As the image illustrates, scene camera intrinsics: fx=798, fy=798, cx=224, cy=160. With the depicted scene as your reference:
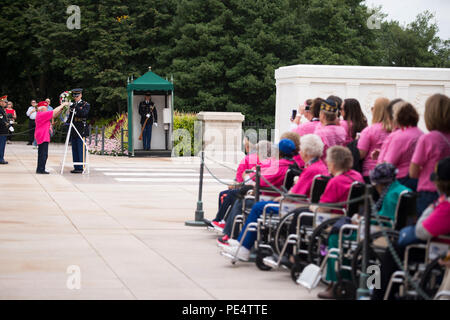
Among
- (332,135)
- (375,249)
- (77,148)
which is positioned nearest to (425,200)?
(375,249)

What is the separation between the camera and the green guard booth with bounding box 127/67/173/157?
1081 inches

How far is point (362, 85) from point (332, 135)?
955 centimetres

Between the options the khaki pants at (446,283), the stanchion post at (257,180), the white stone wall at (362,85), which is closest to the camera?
the khaki pants at (446,283)

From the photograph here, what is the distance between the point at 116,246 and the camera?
32.7 feet

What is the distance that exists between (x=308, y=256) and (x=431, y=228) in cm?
188

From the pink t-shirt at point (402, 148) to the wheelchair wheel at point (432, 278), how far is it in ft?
5.44

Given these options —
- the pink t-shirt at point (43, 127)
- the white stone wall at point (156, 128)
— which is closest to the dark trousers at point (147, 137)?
the white stone wall at point (156, 128)

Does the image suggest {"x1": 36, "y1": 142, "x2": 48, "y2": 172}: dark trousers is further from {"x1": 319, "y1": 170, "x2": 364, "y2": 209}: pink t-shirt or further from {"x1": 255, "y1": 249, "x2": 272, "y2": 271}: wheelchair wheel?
{"x1": 319, "y1": 170, "x2": 364, "y2": 209}: pink t-shirt

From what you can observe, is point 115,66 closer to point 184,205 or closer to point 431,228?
point 184,205

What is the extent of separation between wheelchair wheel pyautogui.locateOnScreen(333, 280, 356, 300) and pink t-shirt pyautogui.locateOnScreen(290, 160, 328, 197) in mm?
1506

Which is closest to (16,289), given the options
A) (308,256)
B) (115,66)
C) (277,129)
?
(308,256)

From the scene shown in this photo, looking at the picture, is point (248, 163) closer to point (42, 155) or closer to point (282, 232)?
point (282, 232)

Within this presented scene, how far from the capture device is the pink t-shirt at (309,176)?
27.7 feet

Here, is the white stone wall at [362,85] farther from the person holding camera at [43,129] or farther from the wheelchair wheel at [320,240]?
the wheelchair wheel at [320,240]
